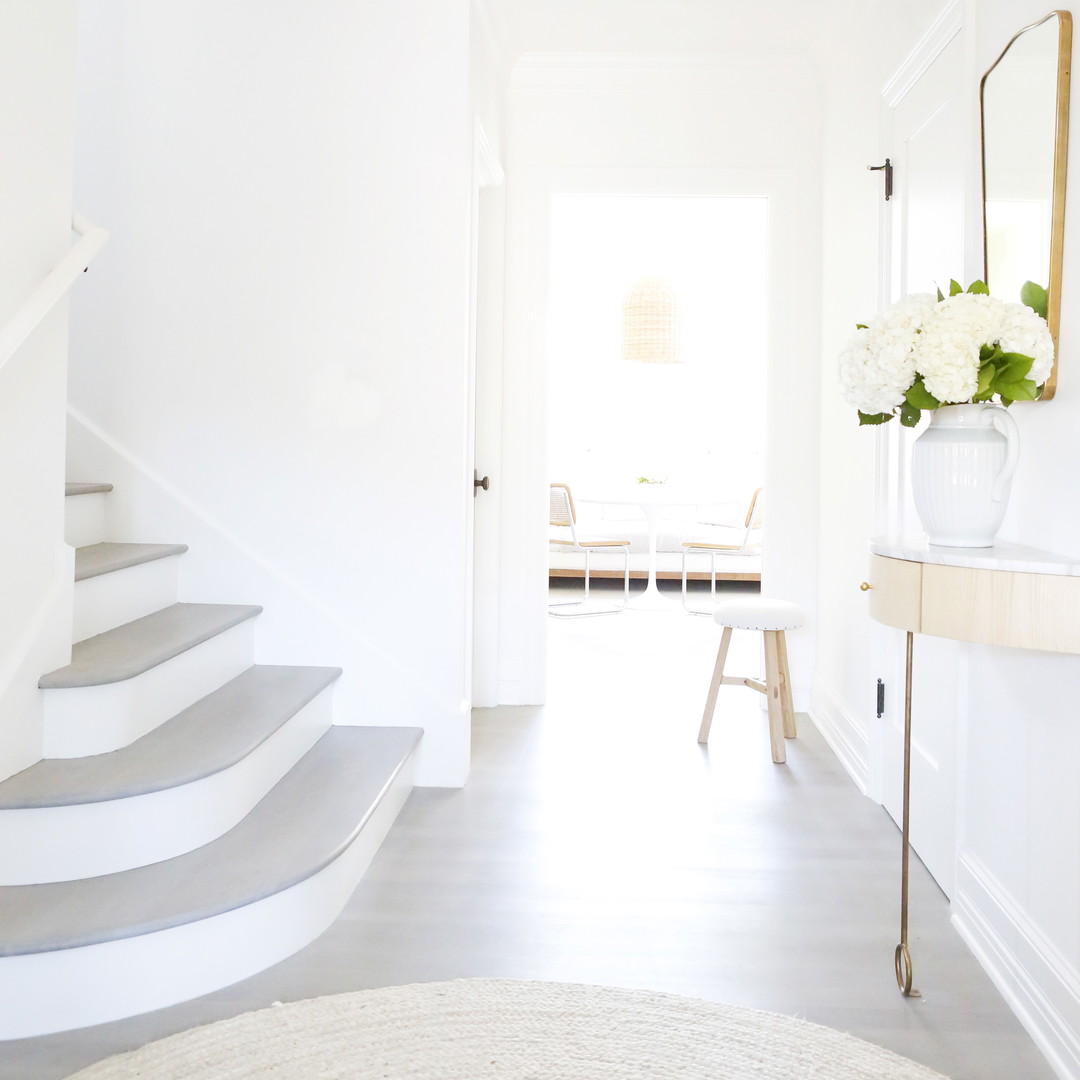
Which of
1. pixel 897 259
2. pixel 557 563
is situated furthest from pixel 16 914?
pixel 557 563

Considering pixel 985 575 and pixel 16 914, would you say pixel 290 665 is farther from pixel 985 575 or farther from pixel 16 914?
pixel 985 575

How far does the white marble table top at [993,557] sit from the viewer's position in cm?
147

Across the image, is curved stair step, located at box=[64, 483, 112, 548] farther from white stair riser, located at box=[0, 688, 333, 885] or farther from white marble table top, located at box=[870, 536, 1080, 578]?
white marble table top, located at box=[870, 536, 1080, 578]

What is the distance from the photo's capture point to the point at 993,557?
159 centimetres

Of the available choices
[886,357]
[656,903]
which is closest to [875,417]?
[886,357]

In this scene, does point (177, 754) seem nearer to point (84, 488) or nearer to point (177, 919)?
point (177, 919)

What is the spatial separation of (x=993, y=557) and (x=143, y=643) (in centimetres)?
205

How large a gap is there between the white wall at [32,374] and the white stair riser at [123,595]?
0.24 m

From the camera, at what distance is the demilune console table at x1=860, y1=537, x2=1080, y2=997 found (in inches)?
57.3

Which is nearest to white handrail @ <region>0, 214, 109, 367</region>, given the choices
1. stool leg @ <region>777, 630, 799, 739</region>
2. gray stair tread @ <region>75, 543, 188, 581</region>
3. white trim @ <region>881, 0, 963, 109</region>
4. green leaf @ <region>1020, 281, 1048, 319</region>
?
gray stair tread @ <region>75, 543, 188, 581</region>

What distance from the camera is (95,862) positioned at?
1965 millimetres

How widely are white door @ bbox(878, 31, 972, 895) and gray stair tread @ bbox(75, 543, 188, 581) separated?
2.25 metres

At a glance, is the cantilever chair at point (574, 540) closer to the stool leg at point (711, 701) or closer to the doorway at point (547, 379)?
the doorway at point (547, 379)

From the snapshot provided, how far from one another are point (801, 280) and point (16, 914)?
3.58 m
